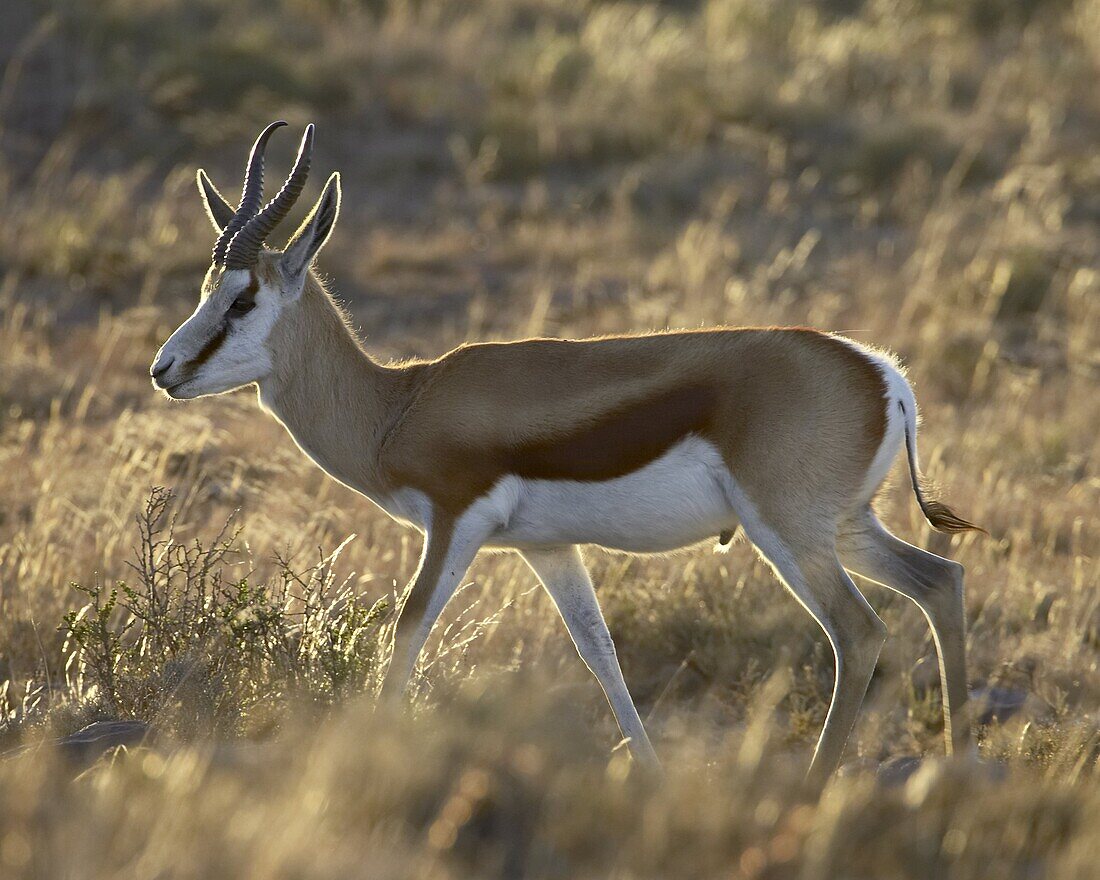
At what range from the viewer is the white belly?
551cm

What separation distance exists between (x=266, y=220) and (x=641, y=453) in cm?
171

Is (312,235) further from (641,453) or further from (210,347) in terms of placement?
(641,453)

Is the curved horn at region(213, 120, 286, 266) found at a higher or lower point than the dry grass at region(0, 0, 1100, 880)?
higher

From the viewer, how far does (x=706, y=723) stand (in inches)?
262

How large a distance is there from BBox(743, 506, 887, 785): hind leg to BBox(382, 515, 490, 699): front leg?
0.99 m

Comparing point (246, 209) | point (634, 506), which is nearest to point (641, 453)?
point (634, 506)

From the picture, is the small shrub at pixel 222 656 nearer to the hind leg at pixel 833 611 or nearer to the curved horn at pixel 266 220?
the curved horn at pixel 266 220

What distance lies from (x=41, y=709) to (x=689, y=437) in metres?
2.66

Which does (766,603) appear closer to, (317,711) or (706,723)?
(706,723)

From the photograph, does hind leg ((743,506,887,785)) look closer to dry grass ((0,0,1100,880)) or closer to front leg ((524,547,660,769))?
dry grass ((0,0,1100,880))

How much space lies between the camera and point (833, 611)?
554 cm

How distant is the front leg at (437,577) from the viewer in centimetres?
557

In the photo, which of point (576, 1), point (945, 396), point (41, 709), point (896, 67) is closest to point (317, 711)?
point (41, 709)

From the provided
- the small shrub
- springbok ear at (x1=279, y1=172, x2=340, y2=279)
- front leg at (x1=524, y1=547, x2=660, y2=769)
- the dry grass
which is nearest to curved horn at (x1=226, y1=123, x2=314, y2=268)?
springbok ear at (x1=279, y1=172, x2=340, y2=279)
